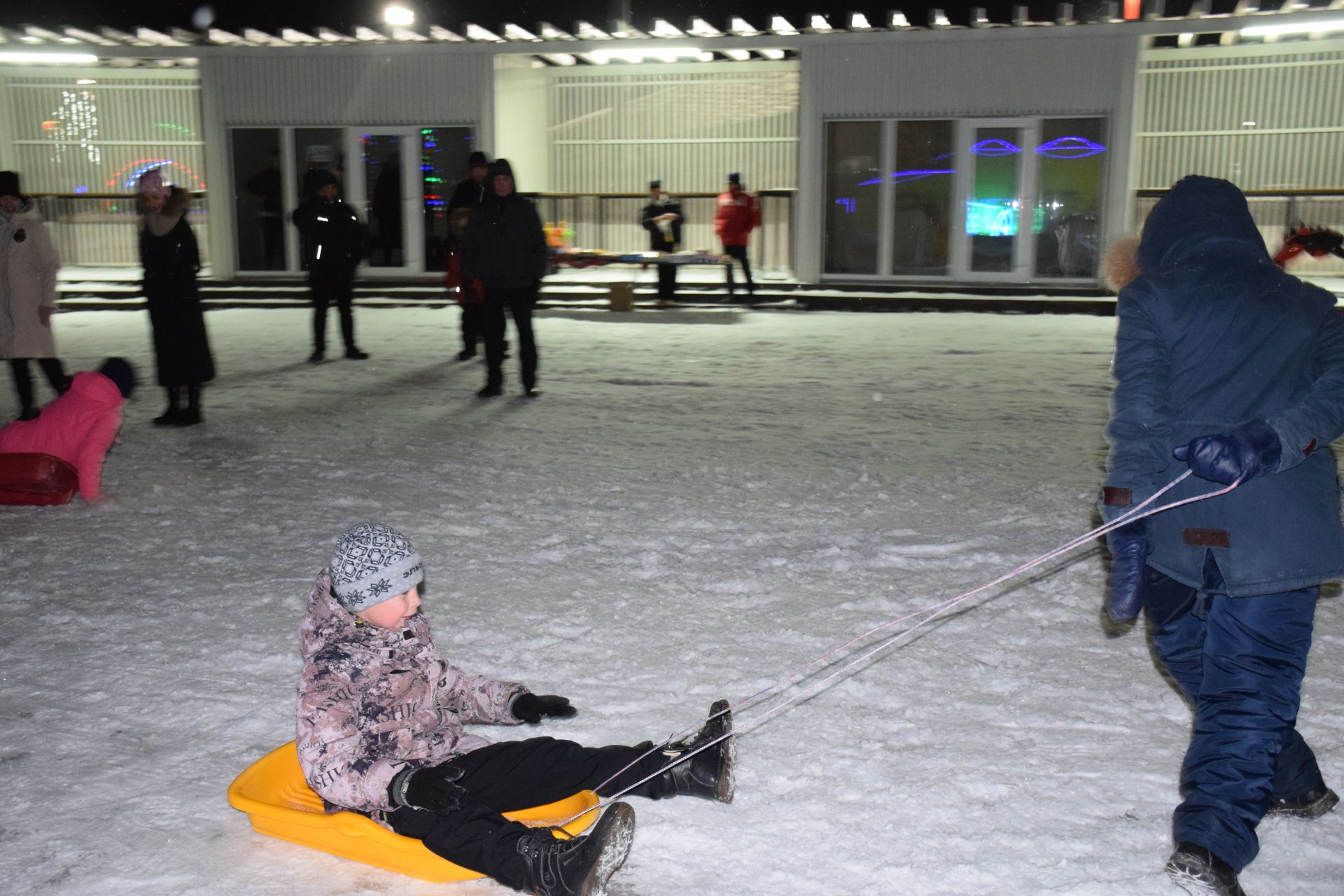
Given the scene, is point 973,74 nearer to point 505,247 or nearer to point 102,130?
point 505,247

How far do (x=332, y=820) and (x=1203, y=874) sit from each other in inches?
77.2

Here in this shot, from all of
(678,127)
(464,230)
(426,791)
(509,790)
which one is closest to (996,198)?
(678,127)

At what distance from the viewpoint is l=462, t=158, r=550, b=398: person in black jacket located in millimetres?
8758

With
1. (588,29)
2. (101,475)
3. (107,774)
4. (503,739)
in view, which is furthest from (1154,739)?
(588,29)

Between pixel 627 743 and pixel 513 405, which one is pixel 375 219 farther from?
pixel 627 743

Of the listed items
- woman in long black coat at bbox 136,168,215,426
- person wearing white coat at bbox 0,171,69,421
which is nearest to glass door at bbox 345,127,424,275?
woman in long black coat at bbox 136,168,215,426

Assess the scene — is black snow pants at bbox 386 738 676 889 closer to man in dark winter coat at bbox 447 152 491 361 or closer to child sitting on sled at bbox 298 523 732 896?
child sitting on sled at bbox 298 523 732 896

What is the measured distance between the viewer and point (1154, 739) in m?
3.44

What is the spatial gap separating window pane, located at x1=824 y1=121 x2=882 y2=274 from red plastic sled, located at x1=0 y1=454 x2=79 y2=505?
1340 centimetres

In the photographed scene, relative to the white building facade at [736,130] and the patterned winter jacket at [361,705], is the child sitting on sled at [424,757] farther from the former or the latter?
the white building facade at [736,130]

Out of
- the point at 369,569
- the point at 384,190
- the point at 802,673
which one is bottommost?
the point at 802,673

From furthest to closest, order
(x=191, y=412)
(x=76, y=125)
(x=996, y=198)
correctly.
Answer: (x=76, y=125), (x=996, y=198), (x=191, y=412)

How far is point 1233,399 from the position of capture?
8.80 ft

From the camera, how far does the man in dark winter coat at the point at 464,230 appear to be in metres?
9.80
